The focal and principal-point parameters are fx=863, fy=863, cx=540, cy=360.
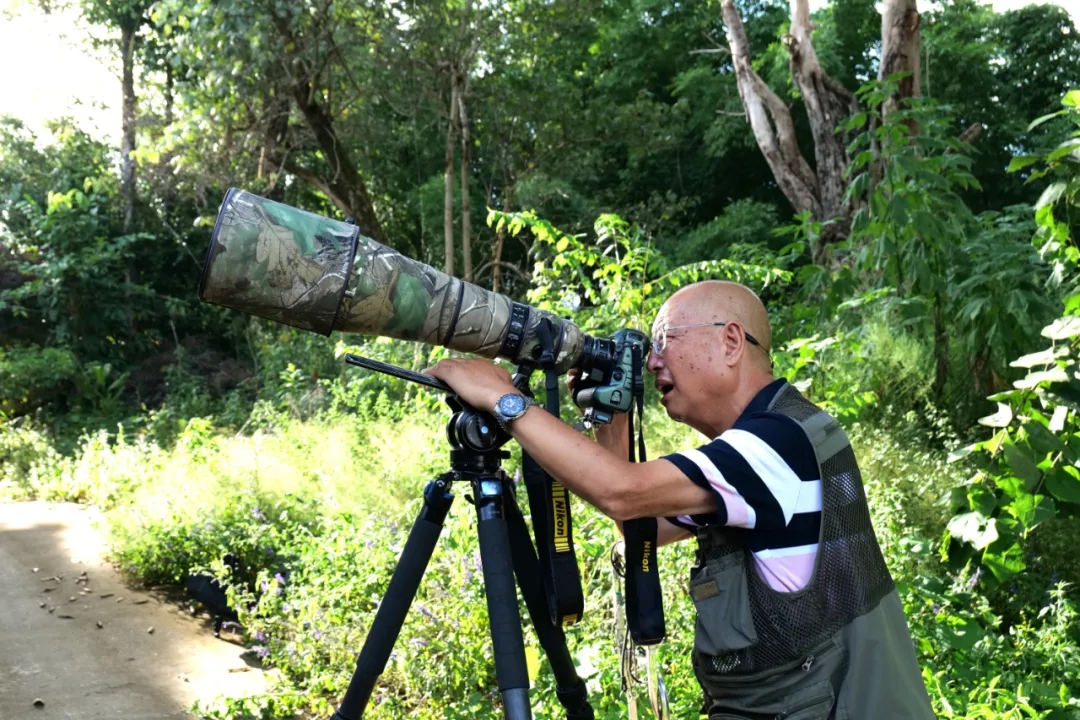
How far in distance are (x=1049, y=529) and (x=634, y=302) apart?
6.76ft

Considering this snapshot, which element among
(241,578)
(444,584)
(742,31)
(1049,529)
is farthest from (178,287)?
(1049,529)

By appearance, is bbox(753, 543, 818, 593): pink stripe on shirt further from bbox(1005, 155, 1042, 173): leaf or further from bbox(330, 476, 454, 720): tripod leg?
bbox(1005, 155, 1042, 173): leaf

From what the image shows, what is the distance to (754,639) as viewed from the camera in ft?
4.65

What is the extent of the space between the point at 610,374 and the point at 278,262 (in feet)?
2.13

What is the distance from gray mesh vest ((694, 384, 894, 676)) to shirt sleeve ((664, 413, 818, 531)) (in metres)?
0.05

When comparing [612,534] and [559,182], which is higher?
[559,182]

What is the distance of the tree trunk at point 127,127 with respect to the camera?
11.5m

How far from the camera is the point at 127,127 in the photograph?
1148cm

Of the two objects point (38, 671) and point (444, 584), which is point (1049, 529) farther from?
point (38, 671)

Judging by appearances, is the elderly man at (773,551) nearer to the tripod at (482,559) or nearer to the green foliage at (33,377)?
the tripod at (482,559)

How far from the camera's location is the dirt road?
3.02 meters

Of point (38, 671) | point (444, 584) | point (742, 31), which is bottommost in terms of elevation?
point (38, 671)

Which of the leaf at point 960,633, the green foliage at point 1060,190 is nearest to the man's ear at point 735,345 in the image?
the leaf at point 960,633

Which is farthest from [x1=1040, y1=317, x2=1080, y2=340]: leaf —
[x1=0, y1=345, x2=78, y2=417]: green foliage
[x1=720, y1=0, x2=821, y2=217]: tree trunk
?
[x1=0, y1=345, x2=78, y2=417]: green foliage
